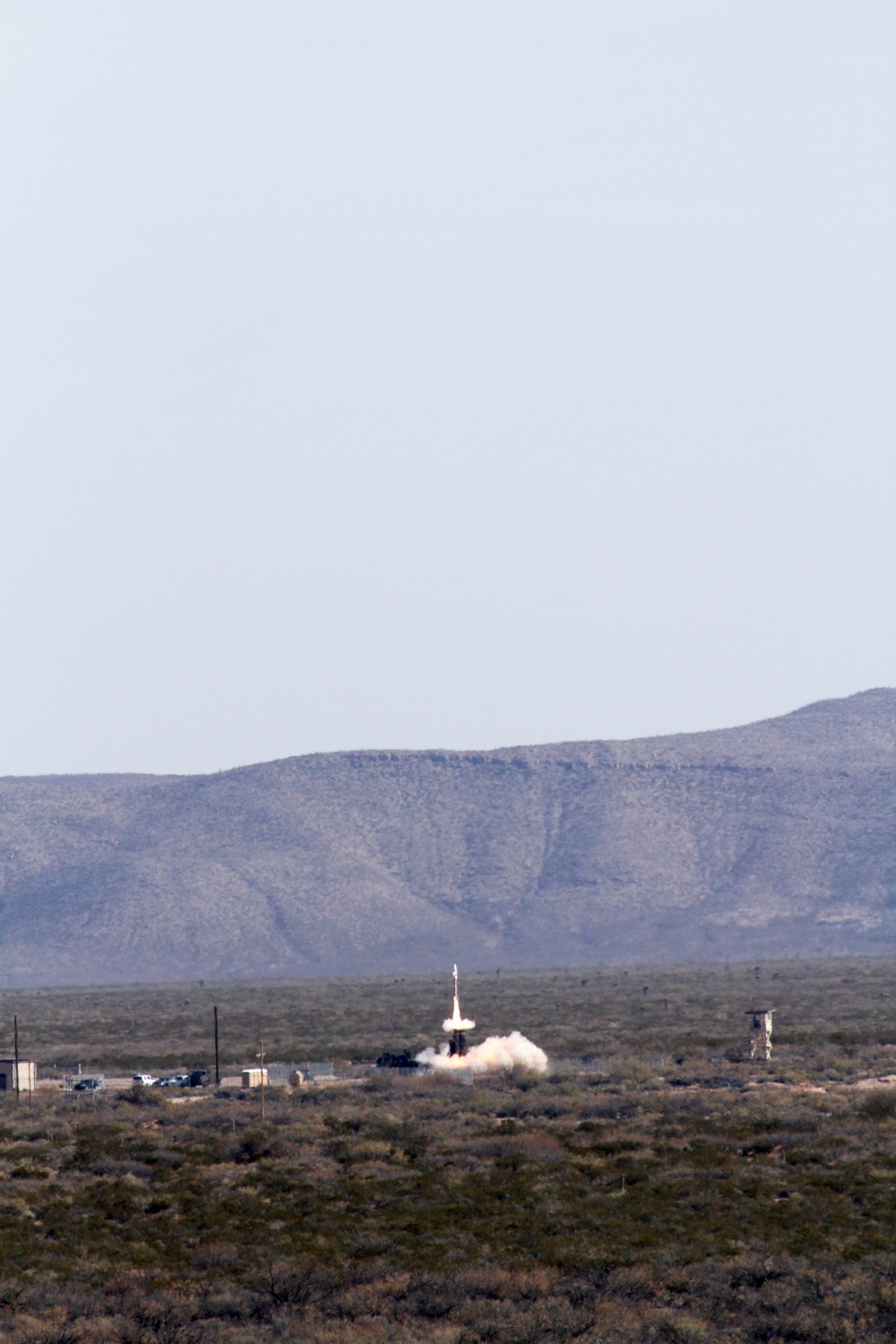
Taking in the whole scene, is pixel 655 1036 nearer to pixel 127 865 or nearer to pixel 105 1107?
pixel 105 1107

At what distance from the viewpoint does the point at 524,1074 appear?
2259 inches

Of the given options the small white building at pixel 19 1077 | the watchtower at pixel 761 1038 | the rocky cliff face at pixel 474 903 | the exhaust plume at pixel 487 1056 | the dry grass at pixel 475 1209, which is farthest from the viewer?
the rocky cliff face at pixel 474 903

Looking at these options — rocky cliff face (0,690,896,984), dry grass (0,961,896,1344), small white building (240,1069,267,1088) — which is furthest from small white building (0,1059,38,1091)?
rocky cliff face (0,690,896,984)

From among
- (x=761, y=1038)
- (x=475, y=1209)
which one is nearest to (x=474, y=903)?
(x=761, y=1038)

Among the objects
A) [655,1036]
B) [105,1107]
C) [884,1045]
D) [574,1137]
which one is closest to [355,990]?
[655,1036]

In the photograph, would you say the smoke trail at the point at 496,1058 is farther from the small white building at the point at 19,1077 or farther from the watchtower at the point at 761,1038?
the small white building at the point at 19,1077

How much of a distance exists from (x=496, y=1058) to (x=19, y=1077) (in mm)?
15273

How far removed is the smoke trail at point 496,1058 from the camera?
5997 centimetres

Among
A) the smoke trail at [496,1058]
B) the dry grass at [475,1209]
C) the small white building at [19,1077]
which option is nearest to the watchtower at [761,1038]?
the dry grass at [475,1209]

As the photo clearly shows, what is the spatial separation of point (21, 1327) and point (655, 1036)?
5039 cm

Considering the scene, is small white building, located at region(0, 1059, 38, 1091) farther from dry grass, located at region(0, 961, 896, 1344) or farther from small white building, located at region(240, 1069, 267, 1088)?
small white building, located at region(240, 1069, 267, 1088)

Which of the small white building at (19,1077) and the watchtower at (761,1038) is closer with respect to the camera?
the small white building at (19,1077)

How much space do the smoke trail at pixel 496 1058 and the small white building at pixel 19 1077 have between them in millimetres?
12529

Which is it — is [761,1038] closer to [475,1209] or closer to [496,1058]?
[496,1058]
